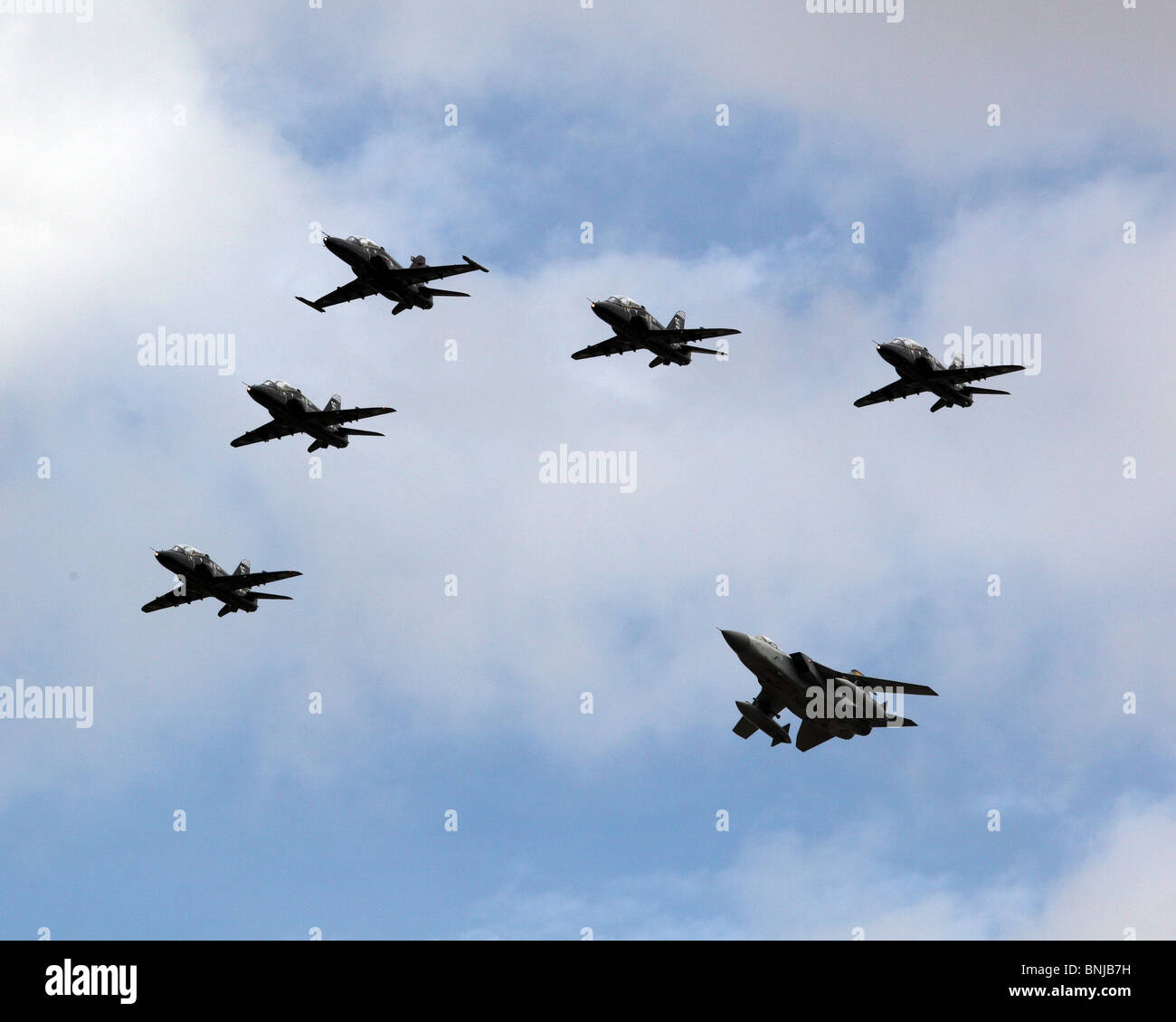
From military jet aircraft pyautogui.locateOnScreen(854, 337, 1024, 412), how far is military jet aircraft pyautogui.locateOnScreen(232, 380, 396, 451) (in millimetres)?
34090

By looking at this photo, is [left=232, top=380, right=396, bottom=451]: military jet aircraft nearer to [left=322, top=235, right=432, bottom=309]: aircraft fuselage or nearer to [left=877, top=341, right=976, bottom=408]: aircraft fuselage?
[left=322, top=235, right=432, bottom=309]: aircraft fuselage

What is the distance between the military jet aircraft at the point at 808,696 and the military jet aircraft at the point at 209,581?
32.4 m

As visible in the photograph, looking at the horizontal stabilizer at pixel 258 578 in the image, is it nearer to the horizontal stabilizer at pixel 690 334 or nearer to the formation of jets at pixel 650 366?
the formation of jets at pixel 650 366

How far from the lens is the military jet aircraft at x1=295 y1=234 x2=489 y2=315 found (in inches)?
3480

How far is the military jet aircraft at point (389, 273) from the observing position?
290 feet

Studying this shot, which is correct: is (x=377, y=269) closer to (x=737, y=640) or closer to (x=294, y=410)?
(x=294, y=410)

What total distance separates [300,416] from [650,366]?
82.9 ft

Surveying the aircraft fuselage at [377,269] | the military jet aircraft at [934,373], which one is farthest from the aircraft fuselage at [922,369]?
the aircraft fuselage at [377,269]

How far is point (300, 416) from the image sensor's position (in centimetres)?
8844

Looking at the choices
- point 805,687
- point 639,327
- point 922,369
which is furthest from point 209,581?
point 922,369
